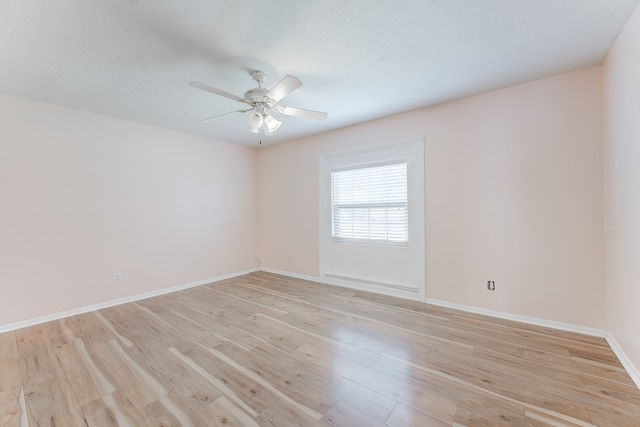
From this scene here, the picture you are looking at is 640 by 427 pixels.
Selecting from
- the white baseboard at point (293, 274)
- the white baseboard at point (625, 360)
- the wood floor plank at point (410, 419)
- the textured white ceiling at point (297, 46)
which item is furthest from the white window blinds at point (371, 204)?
the wood floor plank at point (410, 419)

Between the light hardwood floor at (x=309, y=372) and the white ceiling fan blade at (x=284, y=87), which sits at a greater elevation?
the white ceiling fan blade at (x=284, y=87)

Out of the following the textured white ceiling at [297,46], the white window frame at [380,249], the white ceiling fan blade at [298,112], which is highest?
the textured white ceiling at [297,46]

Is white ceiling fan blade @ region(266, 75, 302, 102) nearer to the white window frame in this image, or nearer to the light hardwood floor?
the white window frame

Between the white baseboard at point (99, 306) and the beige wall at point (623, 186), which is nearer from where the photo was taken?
the beige wall at point (623, 186)

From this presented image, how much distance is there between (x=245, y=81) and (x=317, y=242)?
2.63 meters

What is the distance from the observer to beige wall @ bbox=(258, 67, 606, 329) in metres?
2.38

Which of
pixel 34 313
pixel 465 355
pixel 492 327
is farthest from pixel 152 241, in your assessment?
pixel 492 327

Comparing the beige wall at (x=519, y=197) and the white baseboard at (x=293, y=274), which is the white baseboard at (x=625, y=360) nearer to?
the beige wall at (x=519, y=197)

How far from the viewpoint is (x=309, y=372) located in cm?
192

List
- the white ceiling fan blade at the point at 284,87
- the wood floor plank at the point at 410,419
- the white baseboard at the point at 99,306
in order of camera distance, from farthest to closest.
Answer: the white baseboard at the point at 99,306 → the white ceiling fan blade at the point at 284,87 → the wood floor plank at the point at 410,419

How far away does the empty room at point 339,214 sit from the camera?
5.40ft

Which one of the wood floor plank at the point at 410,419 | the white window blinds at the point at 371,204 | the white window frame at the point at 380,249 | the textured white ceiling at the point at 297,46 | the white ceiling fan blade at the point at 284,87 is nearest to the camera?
the wood floor plank at the point at 410,419

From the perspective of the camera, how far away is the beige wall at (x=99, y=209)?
275 cm

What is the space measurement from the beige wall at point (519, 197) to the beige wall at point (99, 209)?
2.99m
